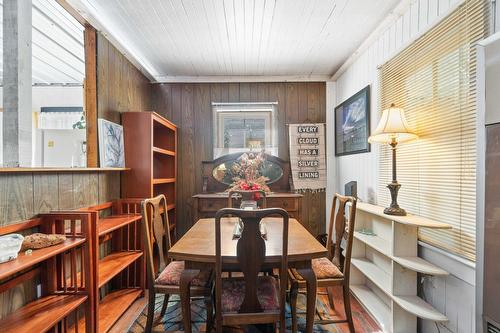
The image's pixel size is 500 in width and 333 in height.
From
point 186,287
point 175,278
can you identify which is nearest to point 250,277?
point 186,287

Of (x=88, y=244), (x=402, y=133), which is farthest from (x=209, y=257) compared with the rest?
(x=402, y=133)

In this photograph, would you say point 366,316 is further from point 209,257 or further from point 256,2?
point 256,2

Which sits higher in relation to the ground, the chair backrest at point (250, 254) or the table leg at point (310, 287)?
the chair backrest at point (250, 254)

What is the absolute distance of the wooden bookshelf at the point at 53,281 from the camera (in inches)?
51.2

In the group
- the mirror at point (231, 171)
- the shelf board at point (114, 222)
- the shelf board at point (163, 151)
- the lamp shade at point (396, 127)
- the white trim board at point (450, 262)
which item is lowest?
the white trim board at point (450, 262)

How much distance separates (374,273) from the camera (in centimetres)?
214

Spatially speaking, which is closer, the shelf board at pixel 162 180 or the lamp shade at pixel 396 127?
the lamp shade at pixel 396 127

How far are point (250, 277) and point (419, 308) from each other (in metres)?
1.15

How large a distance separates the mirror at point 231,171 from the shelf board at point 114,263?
1.43 meters

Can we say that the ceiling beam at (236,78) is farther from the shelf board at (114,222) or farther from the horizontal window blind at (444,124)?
the shelf board at (114,222)

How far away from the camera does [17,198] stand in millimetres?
1428

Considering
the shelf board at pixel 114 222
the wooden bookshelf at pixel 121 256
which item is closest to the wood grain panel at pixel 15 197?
the shelf board at pixel 114 222

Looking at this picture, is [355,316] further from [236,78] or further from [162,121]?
[236,78]

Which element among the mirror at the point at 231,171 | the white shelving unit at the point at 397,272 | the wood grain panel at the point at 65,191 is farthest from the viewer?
the mirror at the point at 231,171
